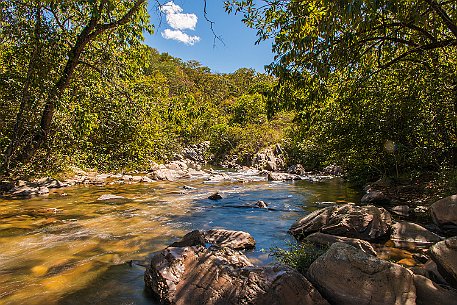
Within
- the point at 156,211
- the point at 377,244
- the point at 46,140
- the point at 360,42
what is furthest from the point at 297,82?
the point at 46,140

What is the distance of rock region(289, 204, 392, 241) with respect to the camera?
7047 millimetres

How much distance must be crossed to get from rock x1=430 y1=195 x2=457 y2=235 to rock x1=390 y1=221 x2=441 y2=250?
52 cm

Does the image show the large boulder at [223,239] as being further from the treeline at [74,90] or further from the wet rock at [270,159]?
the wet rock at [270,159]

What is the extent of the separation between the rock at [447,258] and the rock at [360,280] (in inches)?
24.9

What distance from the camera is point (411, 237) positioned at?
6941 mm

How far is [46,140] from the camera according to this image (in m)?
11.7

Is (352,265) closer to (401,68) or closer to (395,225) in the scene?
(395,225)

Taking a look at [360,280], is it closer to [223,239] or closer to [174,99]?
[223,239]

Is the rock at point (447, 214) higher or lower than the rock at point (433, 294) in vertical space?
higher

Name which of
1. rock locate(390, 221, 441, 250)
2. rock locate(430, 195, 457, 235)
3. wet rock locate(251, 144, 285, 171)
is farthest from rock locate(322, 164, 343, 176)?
rock locate(390, 221, 441, 250)

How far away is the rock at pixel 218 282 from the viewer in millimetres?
3869

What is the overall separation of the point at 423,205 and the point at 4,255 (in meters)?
11.7

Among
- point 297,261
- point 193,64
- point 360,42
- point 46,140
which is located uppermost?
point 193,64

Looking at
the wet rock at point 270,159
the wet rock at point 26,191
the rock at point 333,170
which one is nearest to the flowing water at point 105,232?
the wet rock at point 26,191
